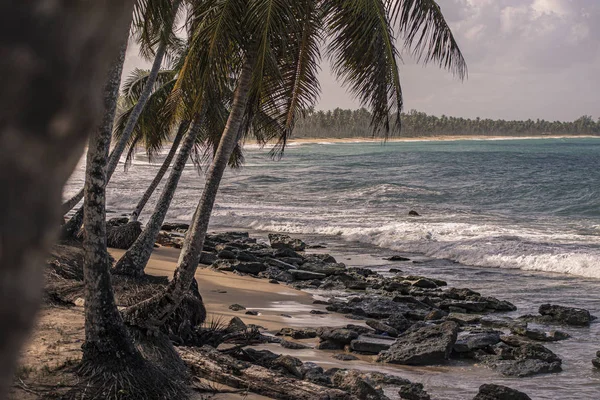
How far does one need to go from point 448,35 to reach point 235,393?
15.5 feet

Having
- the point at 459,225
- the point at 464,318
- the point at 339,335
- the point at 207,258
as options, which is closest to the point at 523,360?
the point at 339,335

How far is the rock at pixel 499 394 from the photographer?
833 cm

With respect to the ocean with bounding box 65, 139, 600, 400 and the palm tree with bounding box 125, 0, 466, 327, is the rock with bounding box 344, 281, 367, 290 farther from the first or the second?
the palm tree with bounding box 125, 0, 466, 327

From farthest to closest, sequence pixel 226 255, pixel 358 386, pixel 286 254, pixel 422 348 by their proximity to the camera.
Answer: pixel 286 254
pixel 226 255
pixel 422 348
pixel 358 386

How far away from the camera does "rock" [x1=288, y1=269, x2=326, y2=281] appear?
17.6 meters

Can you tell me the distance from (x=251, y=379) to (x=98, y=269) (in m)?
1.94

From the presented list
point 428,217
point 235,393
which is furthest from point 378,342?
point 428,217

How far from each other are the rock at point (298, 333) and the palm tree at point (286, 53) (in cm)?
374

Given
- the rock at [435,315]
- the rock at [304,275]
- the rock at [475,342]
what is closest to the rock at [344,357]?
the rock at [475,342]

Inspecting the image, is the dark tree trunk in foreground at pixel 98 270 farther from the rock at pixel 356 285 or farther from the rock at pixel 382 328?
the rock at pixel 356 285

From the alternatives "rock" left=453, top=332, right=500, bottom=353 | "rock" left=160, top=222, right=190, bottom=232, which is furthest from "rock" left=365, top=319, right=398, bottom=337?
"rock" left=160, top=222, right=190, bottom=232

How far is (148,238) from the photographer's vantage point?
11453 millimetres

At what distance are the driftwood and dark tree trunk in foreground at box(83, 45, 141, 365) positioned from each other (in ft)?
3.70

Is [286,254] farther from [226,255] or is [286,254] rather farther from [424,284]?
[424,284]
